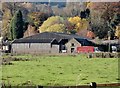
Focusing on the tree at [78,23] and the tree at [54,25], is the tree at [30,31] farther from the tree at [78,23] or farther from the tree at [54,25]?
the tree at [78,23]

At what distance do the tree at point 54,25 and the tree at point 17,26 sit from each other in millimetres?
180

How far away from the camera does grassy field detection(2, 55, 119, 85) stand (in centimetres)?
→ 285

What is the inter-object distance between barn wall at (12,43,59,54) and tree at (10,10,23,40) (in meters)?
0.12

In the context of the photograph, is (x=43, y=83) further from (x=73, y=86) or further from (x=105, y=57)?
(x=105, y=57)

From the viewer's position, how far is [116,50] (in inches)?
111

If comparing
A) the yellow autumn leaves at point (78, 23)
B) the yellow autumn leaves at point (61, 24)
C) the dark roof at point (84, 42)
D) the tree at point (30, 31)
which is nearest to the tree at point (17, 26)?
the tree at point (30, 31)

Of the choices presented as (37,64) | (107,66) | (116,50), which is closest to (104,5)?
(116,50)

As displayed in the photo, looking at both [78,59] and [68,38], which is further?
[78,59]

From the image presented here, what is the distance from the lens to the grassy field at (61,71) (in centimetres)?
285

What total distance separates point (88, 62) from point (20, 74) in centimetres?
62

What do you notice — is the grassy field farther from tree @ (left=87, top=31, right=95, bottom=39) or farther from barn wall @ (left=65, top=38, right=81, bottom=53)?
tree @ (left=87, top=31, right=95, bottom=39)

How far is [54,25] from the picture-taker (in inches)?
108

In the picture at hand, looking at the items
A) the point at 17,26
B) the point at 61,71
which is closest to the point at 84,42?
the point at 61,71

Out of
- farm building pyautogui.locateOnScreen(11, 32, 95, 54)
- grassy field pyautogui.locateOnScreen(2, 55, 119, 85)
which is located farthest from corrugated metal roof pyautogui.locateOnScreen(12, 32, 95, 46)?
grassy field pyautogui.locateOnScreen(2, 55, 119, 85)
